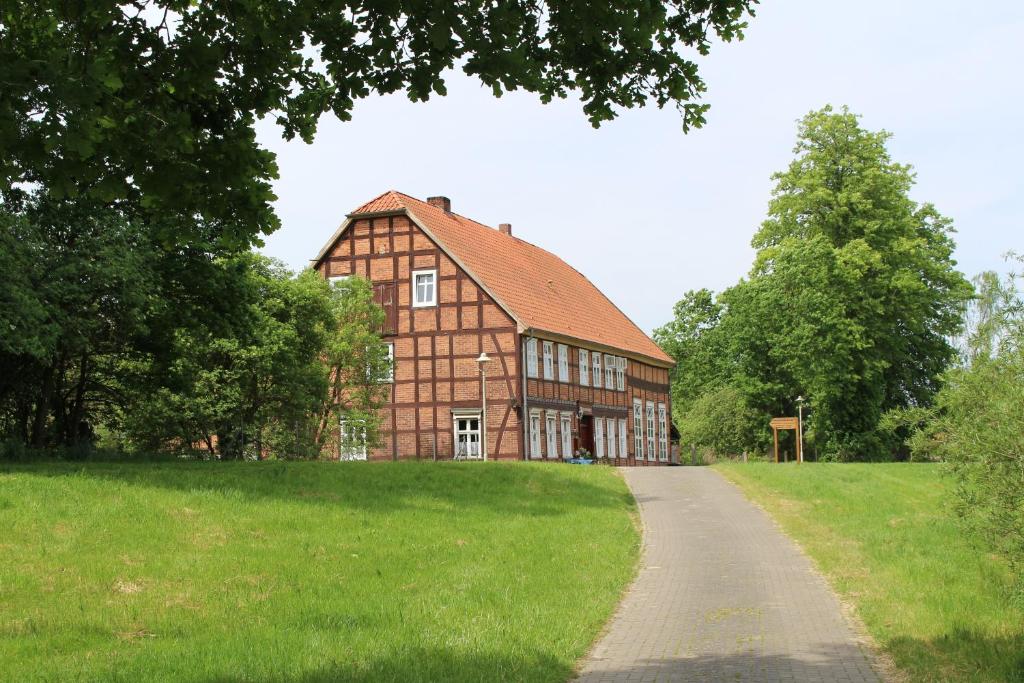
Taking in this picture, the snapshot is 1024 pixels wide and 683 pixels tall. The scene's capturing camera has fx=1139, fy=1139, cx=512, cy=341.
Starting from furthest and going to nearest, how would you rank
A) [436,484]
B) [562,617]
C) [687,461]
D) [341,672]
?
[687,461], [436,484], [562,617], [341,672]

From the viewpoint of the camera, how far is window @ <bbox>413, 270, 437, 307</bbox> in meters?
41.6

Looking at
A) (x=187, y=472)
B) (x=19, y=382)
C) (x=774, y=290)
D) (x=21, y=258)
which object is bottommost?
(x=187, y=472)

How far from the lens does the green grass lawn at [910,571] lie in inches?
393

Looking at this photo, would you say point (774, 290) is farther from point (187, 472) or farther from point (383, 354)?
point (187, 472)

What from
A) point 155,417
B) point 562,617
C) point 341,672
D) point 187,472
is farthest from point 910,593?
point 155,417

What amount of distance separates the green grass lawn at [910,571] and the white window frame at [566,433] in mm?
14745

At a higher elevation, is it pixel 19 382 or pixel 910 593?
pixel 19 382

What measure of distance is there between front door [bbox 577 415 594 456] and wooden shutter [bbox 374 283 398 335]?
354 inches

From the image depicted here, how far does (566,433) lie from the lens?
4394 cm

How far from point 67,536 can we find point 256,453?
20.1 m

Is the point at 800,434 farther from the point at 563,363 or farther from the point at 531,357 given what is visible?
the point at 531,357

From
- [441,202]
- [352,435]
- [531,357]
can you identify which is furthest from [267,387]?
[441,202]

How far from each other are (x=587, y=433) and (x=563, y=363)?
3.93m

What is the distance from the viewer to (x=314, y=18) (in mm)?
7605
